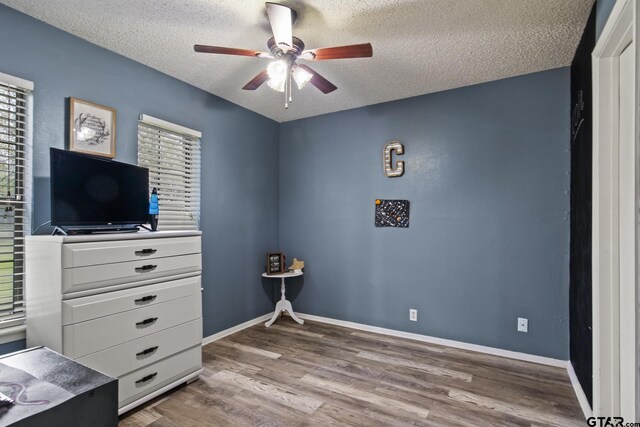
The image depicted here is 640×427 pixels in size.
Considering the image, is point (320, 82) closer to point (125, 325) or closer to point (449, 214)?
point (449, 214)

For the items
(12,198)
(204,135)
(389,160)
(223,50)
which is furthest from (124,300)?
(389,160)

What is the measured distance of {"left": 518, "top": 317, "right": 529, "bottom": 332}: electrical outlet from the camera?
2.90 meters

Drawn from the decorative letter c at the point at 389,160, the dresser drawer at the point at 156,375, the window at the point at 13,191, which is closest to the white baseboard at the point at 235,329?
the dresser drawer at the point at 156,375

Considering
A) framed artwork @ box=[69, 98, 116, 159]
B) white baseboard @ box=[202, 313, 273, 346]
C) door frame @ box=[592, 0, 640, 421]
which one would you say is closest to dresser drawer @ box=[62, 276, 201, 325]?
white baseboard @ box=[202, 313, 273, 346]

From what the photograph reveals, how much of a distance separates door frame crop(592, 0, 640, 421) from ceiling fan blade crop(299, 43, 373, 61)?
120 centimetres

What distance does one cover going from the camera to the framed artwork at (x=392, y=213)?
3500 mm

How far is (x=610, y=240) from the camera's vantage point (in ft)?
5.82

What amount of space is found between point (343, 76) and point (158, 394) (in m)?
2.92

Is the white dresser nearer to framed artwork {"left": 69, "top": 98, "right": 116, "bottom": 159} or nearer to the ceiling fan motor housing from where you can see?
framed artwork {"left": 69, "top": 98, "right": 116, "bottom": 159}

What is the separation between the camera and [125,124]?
263 cm

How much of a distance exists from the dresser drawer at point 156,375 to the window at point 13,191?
30.4 inches

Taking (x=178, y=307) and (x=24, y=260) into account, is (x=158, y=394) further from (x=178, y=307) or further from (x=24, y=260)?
(x=24, y=260)

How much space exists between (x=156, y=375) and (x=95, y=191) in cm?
132

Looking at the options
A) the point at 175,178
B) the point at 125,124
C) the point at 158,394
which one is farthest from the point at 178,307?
the point at 125,124
